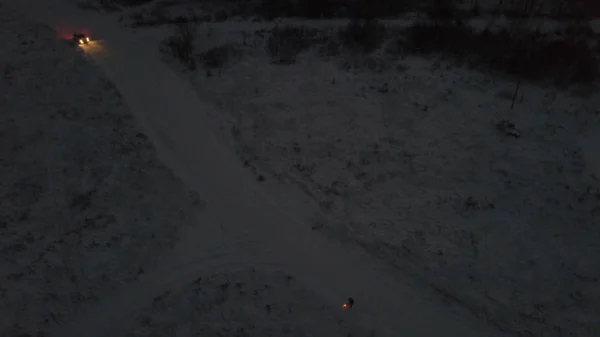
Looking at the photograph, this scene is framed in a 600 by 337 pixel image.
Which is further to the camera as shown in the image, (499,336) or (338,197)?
(338,197)

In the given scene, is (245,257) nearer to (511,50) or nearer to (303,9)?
(511,50)

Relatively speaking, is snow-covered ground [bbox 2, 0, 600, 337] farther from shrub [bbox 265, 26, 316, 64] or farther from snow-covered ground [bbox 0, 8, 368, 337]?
shrub [bbox 265, 26, 316, 64]

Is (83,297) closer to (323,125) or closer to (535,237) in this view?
(323,125)

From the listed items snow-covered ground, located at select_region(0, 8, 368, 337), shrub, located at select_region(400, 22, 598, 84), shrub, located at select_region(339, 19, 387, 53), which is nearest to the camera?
snow-covered ground, located at select_region(0, 8, 368, 337)

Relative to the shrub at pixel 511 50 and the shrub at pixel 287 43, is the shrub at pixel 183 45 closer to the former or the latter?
the shrub at pixel 287 43

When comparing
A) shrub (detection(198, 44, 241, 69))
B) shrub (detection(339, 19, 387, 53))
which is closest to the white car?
shrub (detection(198, 44, 241, 69))

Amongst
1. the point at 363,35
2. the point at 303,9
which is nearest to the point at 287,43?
the point at 363,35

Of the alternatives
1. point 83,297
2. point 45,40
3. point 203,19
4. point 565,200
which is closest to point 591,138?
point 565,200
